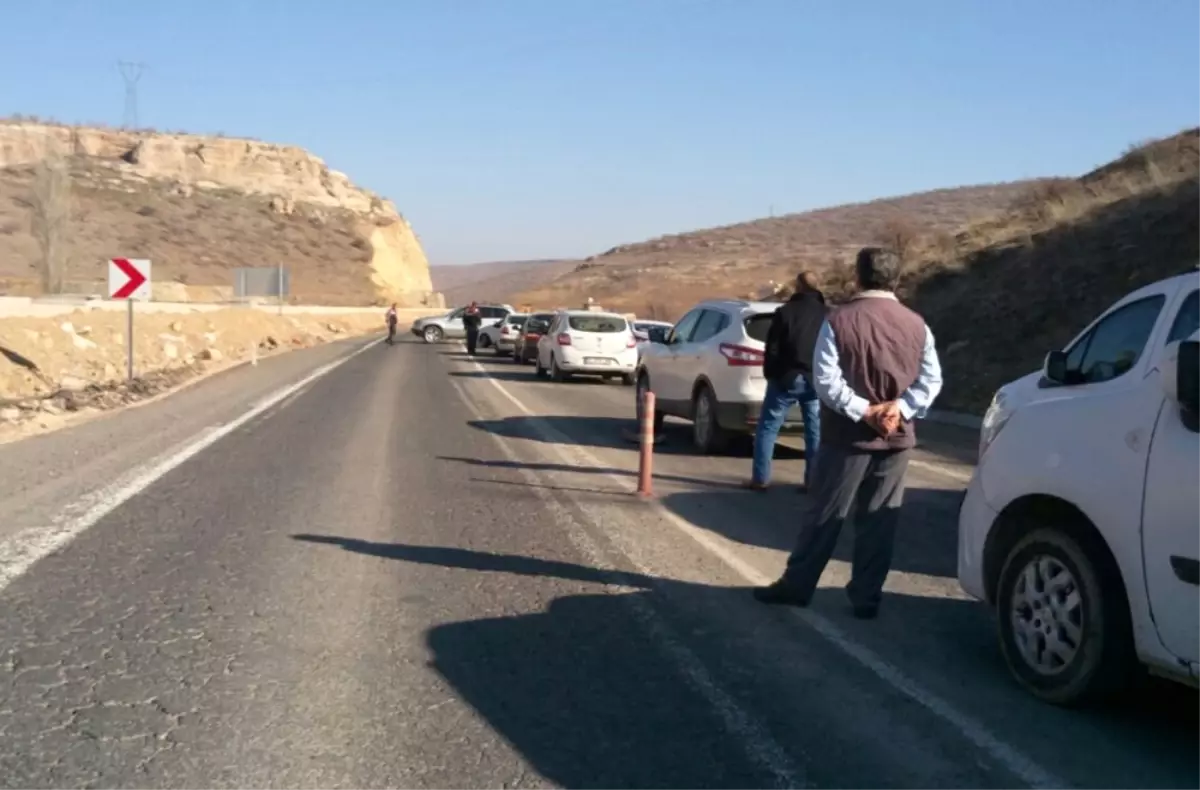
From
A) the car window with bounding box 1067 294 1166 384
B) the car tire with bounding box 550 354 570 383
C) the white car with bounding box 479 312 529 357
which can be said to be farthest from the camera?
the white car with bounding box 479 312 529 357

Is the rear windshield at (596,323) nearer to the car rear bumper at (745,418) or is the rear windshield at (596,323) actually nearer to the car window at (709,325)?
the car window at (709,325)

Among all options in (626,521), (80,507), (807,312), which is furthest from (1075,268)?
(80,507)

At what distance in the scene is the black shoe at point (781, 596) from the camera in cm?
684

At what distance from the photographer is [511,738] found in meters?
4.81

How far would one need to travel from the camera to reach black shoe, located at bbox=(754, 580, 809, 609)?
6.84m

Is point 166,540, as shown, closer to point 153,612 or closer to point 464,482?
point 153,612

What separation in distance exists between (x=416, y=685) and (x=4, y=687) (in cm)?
176

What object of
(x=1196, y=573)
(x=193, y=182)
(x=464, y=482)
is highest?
(x=193, y=182)

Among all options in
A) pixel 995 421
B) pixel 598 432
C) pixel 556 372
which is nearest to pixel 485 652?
pixel 995 421

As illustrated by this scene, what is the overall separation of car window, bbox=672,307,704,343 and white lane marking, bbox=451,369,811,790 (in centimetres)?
648

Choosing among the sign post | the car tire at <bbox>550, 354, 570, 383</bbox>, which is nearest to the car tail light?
the car tire at <bbox>550, 354, 570, 383</bbox>

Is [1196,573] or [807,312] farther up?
[807,312]

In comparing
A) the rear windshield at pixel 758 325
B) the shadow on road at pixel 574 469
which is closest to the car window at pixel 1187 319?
the shadow on road at pixel 574 469

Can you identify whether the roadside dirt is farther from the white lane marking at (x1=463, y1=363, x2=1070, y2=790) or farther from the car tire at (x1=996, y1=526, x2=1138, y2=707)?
the car tire at (x1=996, y1=526, x2=1138, y2=707)
